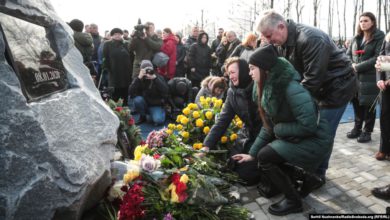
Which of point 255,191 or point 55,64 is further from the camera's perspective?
point 255,191

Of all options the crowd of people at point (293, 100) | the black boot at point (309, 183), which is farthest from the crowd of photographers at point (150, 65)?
the black boot at point (309, 183)

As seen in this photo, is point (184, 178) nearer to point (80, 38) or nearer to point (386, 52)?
point (386, 52)

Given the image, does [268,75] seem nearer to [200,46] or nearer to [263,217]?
[263,217]

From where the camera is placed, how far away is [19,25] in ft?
6.50

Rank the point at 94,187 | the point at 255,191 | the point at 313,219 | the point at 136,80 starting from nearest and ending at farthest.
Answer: the point at 94,187 < the point at 313,219 < the point at 255,191 < the point at 136,80

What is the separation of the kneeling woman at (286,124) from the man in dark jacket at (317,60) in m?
0.29

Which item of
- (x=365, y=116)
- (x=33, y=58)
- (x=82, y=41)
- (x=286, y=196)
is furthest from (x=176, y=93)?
(x=33, y=58)

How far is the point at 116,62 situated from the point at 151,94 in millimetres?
1065

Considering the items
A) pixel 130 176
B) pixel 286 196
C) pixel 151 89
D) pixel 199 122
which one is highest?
pixel 130 176

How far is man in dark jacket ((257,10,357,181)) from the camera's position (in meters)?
3.00

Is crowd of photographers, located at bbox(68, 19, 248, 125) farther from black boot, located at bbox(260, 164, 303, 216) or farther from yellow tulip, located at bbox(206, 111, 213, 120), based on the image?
black boot, located at bbox(260, 164, 303, 216)

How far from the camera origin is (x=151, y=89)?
262 inches

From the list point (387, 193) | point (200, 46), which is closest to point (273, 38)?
point (387, 193)

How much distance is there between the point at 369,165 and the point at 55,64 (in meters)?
3.74
